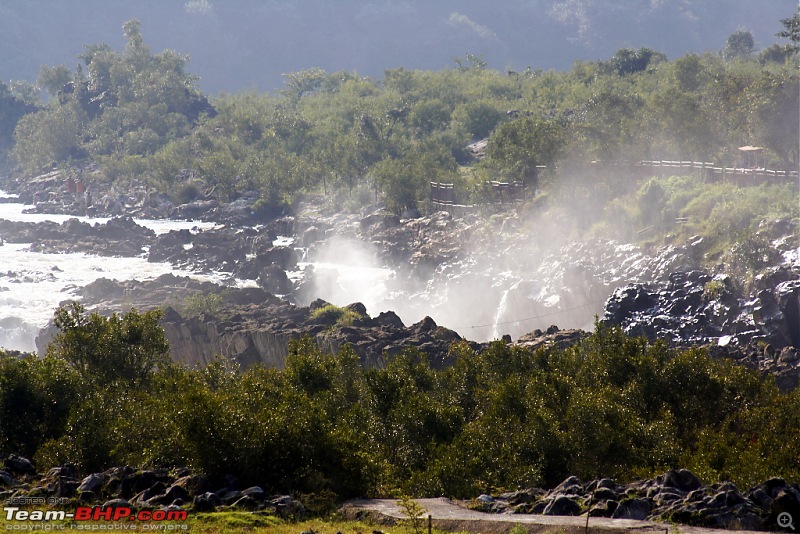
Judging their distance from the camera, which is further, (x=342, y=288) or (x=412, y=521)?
(x=342, y=288)

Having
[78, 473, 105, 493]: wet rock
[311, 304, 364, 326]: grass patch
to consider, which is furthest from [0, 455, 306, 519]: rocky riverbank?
[311, 304, 364, 326]: grass patch

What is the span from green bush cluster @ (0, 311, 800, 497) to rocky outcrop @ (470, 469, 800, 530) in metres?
7.48

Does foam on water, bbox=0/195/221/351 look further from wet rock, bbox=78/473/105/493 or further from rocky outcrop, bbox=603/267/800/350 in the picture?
wet rock, bbox=78/473/105/493

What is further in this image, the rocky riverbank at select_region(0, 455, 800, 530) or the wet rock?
the wet rock

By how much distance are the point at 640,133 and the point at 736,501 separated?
389ft

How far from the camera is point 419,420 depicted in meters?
59.1

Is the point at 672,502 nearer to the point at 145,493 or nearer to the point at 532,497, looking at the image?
the point at 532,497

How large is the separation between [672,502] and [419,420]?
74.8ft

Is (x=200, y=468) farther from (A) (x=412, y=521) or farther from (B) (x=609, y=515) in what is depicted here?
(B) (x=609, y=515)

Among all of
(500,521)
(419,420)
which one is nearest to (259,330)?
(419,420)

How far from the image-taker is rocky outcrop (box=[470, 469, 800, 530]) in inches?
1427

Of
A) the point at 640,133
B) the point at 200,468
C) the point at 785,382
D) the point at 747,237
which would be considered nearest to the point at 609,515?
the point at 200,468

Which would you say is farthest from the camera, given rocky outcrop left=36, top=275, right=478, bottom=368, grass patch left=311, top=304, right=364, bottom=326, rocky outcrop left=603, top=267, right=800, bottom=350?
grass patch left=311, top=304, right=364, bottom=326

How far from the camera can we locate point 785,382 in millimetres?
83750
